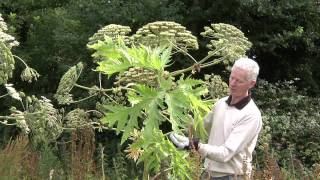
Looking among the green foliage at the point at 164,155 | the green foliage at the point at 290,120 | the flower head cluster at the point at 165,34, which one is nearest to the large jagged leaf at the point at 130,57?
the flower head cluster at the point at 165,34

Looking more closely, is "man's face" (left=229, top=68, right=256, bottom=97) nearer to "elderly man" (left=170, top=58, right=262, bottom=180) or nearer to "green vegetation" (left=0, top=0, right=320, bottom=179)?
"elderly man" (left=170, top=58, right=262, bottom=180)

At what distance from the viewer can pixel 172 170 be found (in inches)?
191

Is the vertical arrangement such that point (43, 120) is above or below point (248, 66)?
below

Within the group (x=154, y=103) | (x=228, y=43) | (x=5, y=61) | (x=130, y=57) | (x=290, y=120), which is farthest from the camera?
(x=290, y=120)

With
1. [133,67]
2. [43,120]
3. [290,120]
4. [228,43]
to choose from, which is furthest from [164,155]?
[290,120]

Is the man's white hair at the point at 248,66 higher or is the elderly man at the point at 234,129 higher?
the man's white hair at the point at 248,66

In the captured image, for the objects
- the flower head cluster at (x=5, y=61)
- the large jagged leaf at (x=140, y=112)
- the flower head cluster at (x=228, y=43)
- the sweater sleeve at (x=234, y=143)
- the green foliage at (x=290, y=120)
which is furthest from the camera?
the green foliage at (x=290, y=120)

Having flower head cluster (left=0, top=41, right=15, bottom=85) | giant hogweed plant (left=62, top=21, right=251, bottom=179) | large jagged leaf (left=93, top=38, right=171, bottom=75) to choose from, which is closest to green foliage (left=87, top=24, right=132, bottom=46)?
giant hogweed plant (left=62, top=21, right=251, bottom=179)

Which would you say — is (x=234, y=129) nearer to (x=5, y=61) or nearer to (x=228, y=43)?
(x=228, y=43)

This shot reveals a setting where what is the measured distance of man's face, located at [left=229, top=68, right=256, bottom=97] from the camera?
4559 millimetres

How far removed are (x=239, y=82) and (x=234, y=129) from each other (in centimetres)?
32

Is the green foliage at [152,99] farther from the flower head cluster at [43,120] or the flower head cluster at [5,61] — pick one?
the flower head cluster at [43,120]

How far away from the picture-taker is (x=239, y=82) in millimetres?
4594

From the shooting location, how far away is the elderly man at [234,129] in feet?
14.9
